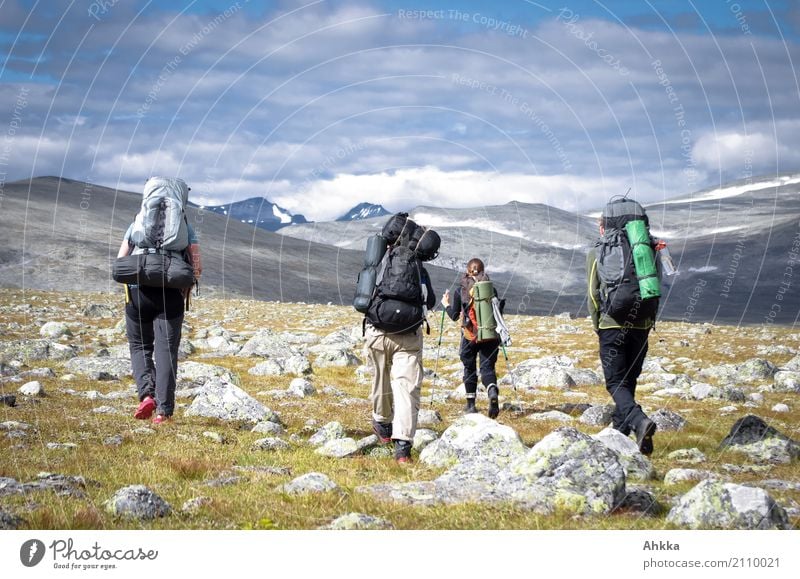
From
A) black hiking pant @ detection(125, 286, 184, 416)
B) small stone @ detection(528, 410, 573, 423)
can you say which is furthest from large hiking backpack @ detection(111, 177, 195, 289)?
small stone @ detection(528, 410, 573, 423)

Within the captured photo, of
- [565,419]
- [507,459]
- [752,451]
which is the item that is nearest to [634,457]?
[507,459]

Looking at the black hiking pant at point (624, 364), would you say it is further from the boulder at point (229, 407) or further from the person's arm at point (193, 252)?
the person's arm at point (193, 252)

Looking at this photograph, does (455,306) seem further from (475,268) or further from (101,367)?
(101,367)

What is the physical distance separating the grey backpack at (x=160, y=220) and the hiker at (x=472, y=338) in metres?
5.31

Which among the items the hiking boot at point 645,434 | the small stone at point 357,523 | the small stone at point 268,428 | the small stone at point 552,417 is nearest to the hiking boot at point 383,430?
the small stone at point 268,428

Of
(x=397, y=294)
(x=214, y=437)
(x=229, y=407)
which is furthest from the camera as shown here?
(x=229, y=407)

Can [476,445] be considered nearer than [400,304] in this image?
Yes

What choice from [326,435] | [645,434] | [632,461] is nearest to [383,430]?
[326,435]

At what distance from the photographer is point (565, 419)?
1304 centimetres

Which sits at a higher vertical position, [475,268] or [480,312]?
[475,268]

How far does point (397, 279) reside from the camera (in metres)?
9.32

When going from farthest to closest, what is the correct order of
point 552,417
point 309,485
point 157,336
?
1. point 552,417
2. point 157,336
3. point 309,485

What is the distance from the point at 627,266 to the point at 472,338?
512cm

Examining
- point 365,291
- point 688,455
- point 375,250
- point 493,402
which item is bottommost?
point 493,402
